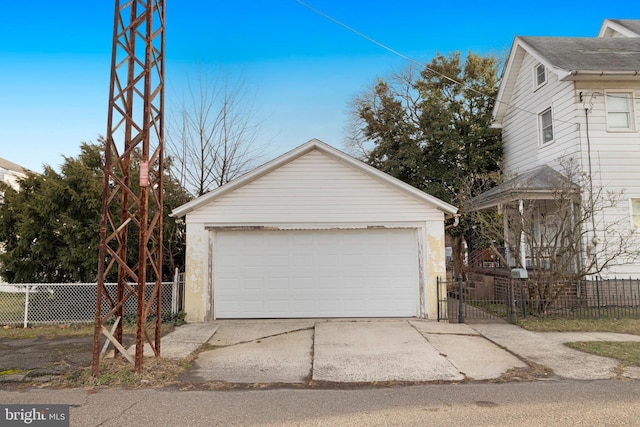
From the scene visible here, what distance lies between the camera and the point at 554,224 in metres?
9.63

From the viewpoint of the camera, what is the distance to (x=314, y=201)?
9.87m

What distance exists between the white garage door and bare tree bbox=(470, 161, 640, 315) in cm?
245

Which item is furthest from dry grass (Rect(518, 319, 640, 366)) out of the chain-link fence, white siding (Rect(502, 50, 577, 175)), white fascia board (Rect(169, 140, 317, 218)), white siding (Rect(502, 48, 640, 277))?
the chain-link fence

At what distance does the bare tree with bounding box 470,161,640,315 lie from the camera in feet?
30.8

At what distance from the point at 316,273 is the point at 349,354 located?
3.49 meters

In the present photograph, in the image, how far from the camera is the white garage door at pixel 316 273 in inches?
381

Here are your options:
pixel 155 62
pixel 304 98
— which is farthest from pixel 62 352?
pixel 304 98

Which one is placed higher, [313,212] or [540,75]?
[540,75]

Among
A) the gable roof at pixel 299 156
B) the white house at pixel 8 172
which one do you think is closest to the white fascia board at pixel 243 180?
the gable roof at pixel 299 156

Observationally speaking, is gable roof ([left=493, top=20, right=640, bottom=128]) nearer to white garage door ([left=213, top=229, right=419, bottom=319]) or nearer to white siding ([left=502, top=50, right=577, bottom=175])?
white siding ([left=502, top=50, right=577, bottom=175])

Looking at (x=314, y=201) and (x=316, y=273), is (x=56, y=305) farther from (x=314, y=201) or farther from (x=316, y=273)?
(x=314, y=201)

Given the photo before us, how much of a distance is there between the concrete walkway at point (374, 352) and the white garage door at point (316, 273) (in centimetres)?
56

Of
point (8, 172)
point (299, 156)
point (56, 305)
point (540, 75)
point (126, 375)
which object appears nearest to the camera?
point (126, 375)

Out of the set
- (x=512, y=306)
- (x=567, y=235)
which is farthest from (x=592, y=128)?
(x=512, y=306)
